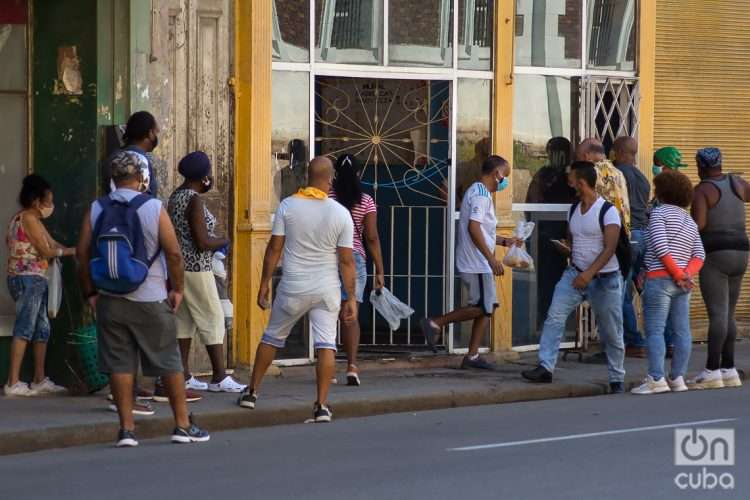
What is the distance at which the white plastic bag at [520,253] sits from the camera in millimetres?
13820

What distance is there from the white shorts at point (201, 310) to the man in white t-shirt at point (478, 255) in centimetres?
276

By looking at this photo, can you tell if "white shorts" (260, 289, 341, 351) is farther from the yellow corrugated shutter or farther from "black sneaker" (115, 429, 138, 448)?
the yellow corrugated shutter

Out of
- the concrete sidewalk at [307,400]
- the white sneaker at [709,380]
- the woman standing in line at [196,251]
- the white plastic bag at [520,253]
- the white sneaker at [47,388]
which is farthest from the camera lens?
the white plastic bag at [520,253]

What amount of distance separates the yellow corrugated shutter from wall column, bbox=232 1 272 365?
16.0ft

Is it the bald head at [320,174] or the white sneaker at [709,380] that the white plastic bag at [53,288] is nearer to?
the bald head at [320,174]

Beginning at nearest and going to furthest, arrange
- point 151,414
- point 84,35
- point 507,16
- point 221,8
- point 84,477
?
point 84,477 → point 151,414 → point 84,35 → point 221,8 → point 507,16

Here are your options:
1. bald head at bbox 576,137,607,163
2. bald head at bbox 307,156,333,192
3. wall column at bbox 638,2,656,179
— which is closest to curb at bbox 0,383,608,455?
bald head at bbox 307,156,333,192

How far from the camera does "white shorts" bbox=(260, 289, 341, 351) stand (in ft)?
36.6

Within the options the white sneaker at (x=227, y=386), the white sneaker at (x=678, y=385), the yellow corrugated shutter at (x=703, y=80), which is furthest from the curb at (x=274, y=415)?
the yellow corrugated shutter at (x=703, y=80)

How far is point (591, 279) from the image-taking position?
1288 centimetres

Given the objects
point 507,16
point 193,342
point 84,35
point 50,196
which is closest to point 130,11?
point 84,35

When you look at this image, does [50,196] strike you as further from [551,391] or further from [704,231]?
[704,231]

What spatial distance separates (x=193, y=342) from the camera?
13.3 meters

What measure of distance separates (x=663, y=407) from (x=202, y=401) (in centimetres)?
348
